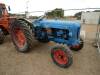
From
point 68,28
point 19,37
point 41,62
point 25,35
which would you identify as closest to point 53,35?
point 68,28

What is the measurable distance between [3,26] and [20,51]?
2.13 meters

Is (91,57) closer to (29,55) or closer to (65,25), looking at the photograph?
(65,25)

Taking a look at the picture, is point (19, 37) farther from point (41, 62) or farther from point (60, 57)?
point (60, 57)

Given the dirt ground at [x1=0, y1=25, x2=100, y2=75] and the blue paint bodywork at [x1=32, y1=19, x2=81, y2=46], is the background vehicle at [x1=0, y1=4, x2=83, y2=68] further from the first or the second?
the dirt ground at [x1=0, y1=25, x2=100, y2=75]

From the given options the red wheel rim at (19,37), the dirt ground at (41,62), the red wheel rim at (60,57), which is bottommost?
the dirt ground at (41,62)

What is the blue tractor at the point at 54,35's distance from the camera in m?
4.46

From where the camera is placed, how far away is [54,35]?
525 cm

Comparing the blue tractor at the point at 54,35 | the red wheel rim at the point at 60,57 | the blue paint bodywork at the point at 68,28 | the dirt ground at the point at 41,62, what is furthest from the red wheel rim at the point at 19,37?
the red wheel rim at the point at 60,57

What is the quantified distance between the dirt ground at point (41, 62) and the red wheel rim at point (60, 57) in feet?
0.62

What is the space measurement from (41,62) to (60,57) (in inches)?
24.5

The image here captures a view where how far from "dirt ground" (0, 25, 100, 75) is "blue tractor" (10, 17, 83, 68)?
237 mm

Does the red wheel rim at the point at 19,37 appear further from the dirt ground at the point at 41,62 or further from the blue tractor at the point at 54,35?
the dirt ground at the point at 41,62

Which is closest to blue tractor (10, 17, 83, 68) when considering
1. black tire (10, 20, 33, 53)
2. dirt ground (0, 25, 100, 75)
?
black tire (10, 20, 33, 53)

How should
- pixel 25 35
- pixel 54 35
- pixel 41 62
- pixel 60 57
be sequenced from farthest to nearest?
pixel 54 35, pixel 25 35, pixel 41 62, pixel 60 57
